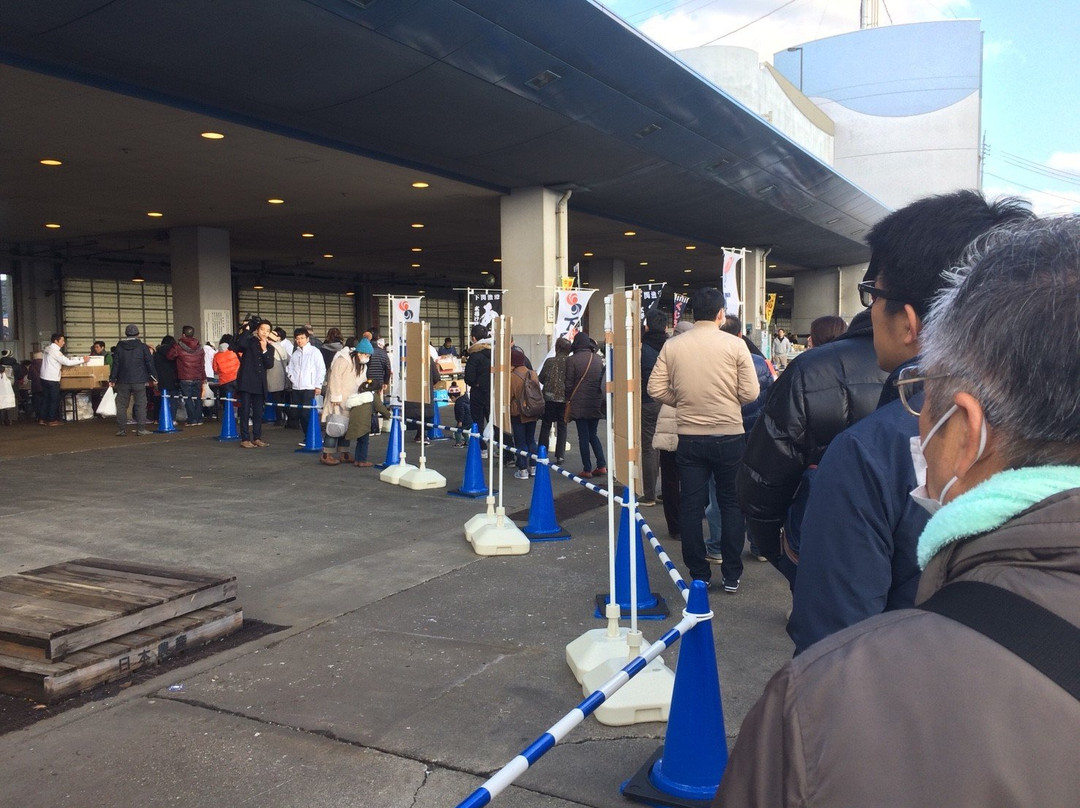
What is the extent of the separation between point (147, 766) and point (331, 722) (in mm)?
816

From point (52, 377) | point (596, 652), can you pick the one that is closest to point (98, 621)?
point (596, 652)

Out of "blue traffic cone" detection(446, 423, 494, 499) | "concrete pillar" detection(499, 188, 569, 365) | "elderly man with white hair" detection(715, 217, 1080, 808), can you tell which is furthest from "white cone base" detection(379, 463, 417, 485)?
"elderly man with white hair" detection(715, 217, 1080, 808)

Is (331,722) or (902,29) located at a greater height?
(902,29)

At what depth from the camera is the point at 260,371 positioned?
13.8 m

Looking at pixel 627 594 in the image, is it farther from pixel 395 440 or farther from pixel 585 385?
pixel 395 440

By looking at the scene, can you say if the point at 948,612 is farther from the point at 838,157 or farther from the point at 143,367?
the point at 838,157

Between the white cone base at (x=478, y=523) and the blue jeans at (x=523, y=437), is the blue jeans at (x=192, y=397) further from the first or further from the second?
the white cone base at (x=478, y=523)

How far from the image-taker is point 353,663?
491cm

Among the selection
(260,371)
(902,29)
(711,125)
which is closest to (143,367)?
(260,371)

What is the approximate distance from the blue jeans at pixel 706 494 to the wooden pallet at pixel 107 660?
317 centimetres

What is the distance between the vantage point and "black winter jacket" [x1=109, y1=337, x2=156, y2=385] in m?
15.4

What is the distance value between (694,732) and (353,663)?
225 cm

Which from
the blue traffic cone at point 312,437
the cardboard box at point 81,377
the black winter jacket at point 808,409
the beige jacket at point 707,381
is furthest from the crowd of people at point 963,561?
the cardboard box at point 81,377

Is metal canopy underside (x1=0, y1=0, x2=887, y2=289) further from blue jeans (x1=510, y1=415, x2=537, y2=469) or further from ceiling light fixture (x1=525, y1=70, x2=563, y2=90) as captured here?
blue jeans (x1=510, y1=415, x2=537, y2=469)
